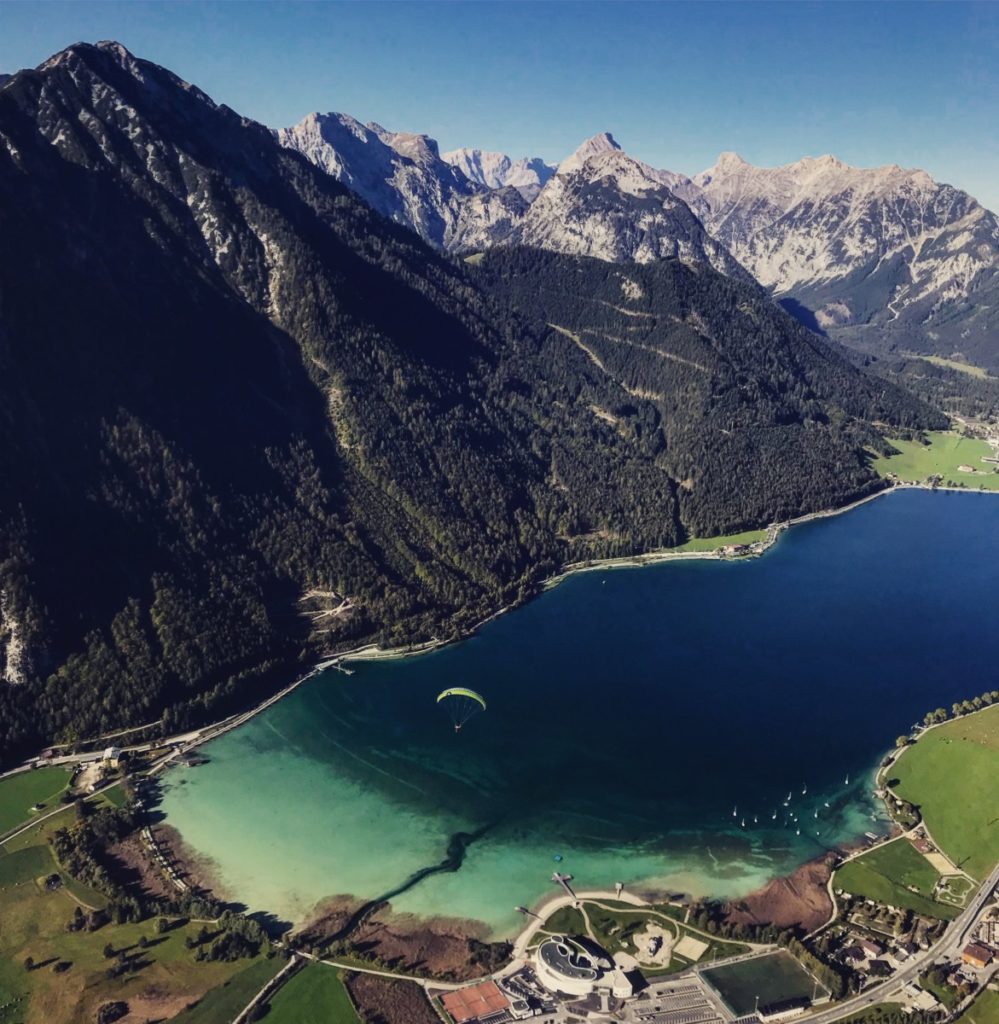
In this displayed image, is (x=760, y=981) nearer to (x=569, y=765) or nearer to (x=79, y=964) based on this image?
(x=569, y=765)

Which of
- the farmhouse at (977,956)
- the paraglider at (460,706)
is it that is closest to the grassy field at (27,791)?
the paraglider at (460,706)

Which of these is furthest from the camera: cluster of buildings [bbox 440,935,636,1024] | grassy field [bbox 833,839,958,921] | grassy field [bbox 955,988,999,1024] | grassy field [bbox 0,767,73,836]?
grassy field [bbox 0,767,73,836]

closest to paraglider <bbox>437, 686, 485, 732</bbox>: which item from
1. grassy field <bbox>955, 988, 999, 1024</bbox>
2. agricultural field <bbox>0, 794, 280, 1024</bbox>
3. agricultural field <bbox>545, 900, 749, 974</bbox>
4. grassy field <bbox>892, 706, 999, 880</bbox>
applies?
agricultural field <bbox>545, 900, 749, 974</bbox>

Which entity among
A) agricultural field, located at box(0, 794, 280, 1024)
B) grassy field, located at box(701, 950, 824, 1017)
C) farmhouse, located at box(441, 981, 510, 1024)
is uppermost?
agricultural field, located at box(0, 794, 280, 1024)

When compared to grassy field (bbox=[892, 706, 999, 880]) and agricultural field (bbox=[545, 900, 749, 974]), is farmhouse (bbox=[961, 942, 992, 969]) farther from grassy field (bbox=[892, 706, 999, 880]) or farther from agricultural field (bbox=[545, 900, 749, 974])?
agricultural field (bbox=[545, 900, 749, 974])

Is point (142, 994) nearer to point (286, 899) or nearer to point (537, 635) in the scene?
point (286, 899)

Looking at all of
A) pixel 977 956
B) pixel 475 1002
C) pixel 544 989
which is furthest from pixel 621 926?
pixel 977 956

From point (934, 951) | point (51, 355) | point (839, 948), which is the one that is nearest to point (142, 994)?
point (839, 948)
